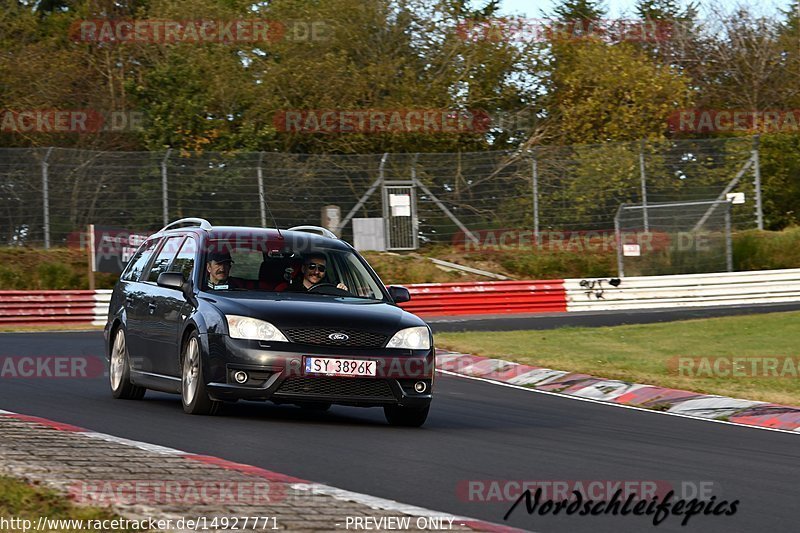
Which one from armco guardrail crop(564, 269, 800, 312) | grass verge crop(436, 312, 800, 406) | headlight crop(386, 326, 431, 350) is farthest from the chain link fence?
headlight crop(386, 326, 431, 350)

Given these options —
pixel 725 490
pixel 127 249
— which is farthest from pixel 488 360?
pixel 127 249

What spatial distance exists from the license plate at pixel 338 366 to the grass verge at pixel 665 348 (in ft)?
17.8

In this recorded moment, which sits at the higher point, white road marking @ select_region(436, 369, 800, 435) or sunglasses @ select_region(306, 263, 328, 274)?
sunglasses @ select_region(306, 263, 328, 274)

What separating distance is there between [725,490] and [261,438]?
3.05m

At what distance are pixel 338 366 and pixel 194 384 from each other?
3.82ft

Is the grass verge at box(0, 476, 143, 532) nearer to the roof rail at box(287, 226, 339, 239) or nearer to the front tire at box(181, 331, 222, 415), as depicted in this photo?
the front tire at box(181, 331, 222, 415)

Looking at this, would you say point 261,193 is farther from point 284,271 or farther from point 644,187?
point 284,271

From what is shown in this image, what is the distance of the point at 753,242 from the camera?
3419 cm

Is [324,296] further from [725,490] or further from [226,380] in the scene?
[725,490]

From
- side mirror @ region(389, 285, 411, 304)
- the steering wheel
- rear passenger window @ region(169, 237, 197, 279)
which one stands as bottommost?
side mirror @ region(389, 285, 411, 304)

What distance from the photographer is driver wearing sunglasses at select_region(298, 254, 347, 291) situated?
10.7 metres

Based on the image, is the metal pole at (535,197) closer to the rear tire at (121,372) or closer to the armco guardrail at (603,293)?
the armco guardrail at (603,293)

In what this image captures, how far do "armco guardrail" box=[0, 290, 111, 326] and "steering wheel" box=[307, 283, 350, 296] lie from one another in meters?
17.1

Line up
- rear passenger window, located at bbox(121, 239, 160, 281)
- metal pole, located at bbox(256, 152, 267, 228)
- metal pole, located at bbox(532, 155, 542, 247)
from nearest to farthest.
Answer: rear passenger window, located at bbox(121, 239, 160, 281)
metal pole, located at bbox(256, 152, 267, 228)
metal pole, located at bbox(532, 155, 542, 247)
